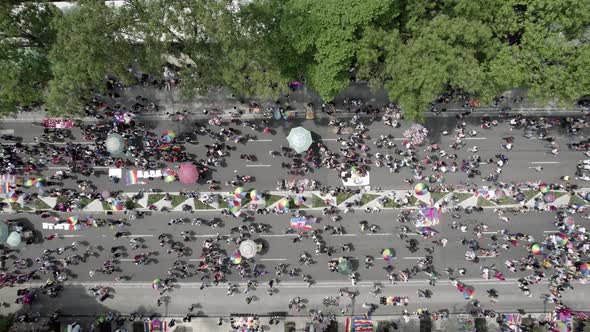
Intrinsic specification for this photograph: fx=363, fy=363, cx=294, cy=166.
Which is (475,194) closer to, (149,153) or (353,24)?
(353,24)

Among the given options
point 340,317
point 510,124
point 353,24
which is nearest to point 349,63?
point 353,24

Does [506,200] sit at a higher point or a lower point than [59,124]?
lower

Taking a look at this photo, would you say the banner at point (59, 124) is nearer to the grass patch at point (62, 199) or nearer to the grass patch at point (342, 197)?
the grass patch at point (62, 199)

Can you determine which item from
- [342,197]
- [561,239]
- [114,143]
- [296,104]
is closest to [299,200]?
[342,197]

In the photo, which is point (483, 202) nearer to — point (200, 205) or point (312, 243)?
point (312, 243)

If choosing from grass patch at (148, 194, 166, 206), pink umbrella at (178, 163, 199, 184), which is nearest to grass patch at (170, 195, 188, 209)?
grass patch at (148, 194, 166, 206)

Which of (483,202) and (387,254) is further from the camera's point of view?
(483,202)
